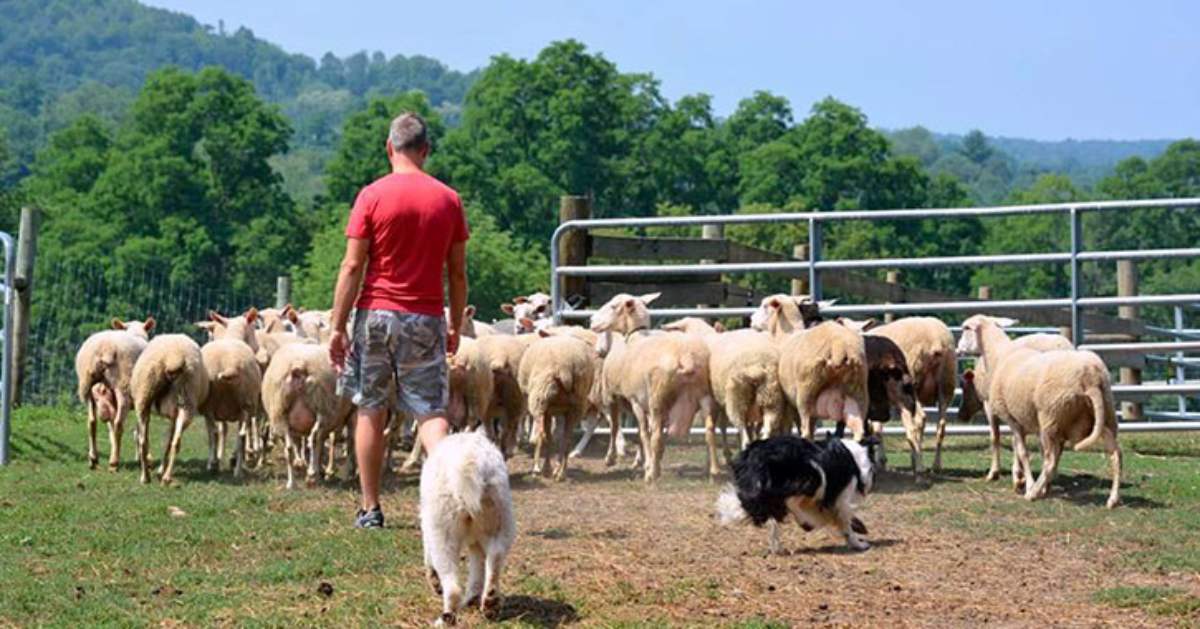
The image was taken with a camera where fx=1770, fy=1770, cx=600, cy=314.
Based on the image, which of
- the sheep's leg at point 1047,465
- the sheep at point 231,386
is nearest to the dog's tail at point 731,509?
the sheep's leg at point 1047,465

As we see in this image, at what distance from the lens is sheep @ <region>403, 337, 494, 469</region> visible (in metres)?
13.2

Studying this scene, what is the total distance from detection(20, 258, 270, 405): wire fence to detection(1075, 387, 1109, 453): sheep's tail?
46.5ft

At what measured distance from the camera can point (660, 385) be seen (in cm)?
1327

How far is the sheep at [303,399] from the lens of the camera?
1255 centimetres

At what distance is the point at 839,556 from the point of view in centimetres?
959

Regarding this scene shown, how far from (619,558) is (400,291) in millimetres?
1817

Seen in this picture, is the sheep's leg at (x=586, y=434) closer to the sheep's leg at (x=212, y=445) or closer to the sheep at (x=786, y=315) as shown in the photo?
the sheep at (x=786, y=315)

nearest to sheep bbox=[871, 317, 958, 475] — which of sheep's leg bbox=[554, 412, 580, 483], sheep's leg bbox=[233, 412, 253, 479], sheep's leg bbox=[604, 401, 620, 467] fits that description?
sheep's leg bbox=[604, 401, 620, 467]

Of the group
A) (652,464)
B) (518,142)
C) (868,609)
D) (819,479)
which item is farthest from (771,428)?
(518,142)

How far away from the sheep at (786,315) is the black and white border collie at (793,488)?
3764 millimetres

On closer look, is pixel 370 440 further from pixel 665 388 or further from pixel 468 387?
pixel 665 388

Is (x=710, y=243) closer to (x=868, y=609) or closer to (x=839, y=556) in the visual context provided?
(x=839, y=556)

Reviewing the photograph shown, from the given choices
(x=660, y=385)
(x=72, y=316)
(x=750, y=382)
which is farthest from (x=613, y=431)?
(x=72, y=316)

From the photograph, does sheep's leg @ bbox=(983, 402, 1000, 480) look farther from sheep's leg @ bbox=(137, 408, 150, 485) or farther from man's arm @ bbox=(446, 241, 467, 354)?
sheep's leg @ bbox=(137, 408, 150, 485)
